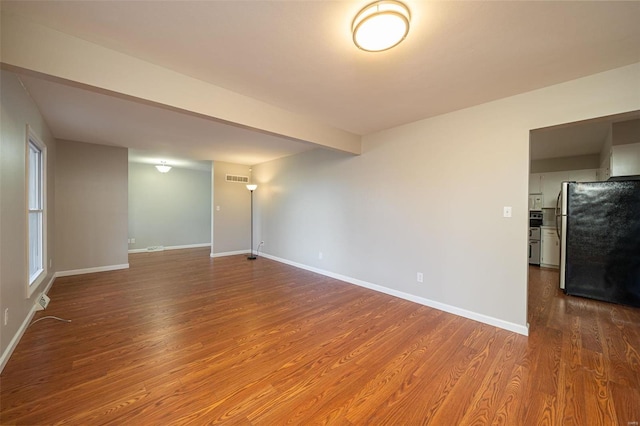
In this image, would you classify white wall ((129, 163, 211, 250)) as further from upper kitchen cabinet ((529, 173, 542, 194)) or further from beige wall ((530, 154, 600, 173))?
beige wall ((530, 154, 600, 173))

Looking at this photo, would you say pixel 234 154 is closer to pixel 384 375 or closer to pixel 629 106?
pixel 384 375

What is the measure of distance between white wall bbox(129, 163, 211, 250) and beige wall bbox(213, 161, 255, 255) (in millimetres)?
1872

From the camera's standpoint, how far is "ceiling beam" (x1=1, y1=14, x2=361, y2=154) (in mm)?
1575

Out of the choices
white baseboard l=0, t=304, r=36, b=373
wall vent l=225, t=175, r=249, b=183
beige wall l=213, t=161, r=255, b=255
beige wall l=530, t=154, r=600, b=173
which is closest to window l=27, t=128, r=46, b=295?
white baseboard l=0, t=304, r=36, b=373

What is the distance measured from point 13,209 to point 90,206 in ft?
9.77

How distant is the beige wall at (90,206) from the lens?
4344 millimetres

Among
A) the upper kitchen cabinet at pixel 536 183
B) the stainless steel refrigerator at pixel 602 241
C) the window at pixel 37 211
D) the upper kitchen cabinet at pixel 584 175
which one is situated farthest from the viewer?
the upper kitchen cabinet at pixel 536 183

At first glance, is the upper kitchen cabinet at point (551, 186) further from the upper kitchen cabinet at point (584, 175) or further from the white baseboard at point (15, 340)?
the white baseboard at point (15, 340)

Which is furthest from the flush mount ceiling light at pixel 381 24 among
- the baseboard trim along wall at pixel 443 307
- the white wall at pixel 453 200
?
the baseboard trim along wall at pixel 443 307

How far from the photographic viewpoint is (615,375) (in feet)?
6.12

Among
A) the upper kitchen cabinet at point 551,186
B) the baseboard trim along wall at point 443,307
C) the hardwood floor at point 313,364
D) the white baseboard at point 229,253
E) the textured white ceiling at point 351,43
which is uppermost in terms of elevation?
the textured white ceiling at point 351,43

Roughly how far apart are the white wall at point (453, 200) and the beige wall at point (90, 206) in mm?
4132

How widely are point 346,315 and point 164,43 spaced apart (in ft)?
10.2

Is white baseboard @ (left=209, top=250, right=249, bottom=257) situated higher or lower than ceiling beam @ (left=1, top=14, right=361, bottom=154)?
lower
